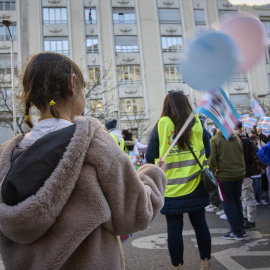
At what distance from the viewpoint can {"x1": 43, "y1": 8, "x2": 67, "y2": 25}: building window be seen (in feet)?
86.1

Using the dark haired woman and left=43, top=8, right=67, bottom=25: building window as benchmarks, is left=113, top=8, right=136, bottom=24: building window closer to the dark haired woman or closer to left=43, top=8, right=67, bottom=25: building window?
left=43, top=8, right=67, bottom=25: building window

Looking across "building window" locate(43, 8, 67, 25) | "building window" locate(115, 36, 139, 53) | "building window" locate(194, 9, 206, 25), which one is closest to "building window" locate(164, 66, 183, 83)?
"building window" locate(115, 36, 139, 53)

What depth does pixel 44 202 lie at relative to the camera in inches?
38.6

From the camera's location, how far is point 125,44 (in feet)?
88.0

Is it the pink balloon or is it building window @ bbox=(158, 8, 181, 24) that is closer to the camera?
the pink balloon

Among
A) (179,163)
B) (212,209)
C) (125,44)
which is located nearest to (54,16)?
(125,44)

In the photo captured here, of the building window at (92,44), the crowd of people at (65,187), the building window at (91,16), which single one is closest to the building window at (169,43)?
the building window at (92,44)

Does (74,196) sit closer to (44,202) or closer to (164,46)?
(44,202)

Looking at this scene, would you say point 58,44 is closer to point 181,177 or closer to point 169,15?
point 169,15

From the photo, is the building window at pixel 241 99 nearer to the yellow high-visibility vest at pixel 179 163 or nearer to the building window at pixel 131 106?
the building window at pixel 131 106

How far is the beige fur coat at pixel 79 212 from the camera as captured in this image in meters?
0.99

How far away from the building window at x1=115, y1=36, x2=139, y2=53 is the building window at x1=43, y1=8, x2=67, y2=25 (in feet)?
18.4

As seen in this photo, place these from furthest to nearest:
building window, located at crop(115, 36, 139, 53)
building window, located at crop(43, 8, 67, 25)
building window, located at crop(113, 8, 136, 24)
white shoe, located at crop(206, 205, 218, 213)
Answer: building window, located at crop(113, 8, 136, 24)
building window, located at crop(115, 36, 139, 53)
building window, located at crop(43, 8, 67, 25)
white shoe, located at crop(206, 205, 218, 213)

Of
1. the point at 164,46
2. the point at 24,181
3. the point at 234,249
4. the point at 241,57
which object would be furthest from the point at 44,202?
the point at 164,46
